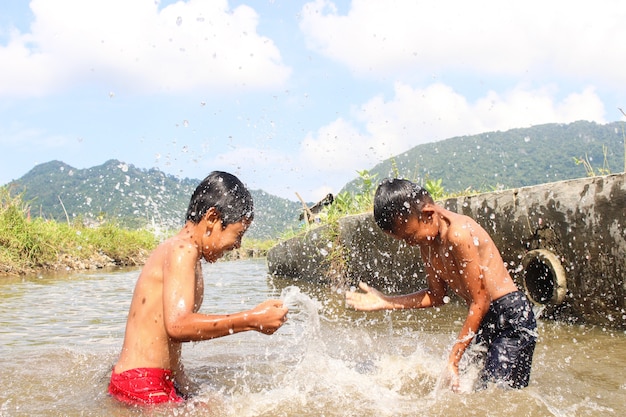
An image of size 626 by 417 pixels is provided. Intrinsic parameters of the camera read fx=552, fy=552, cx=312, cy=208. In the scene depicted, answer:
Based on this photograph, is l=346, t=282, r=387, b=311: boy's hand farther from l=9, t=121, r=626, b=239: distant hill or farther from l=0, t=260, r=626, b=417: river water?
l=9, t=121, r=626, b=239: distant hill

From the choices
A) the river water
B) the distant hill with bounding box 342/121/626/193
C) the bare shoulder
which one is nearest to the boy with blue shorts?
the river water

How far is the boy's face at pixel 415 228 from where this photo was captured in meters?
2.90

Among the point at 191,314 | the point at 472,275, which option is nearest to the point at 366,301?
the point at 472,275

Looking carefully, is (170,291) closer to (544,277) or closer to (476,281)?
(476,281)

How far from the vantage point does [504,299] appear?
2.93m

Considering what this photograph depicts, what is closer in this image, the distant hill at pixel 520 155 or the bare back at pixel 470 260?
the bare back at pixel 470 260

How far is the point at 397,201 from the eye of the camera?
9.45 feet

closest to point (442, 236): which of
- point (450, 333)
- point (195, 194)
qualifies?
point (195, 194)

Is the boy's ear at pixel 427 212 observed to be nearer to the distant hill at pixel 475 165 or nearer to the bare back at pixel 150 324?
the bare back at pixel 150 324

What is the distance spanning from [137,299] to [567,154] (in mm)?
84960

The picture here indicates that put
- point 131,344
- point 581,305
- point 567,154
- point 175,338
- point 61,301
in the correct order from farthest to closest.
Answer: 1. point 567,154
2. point 61,301
3. point 581,305
4. point 131,344
5. point 175,338

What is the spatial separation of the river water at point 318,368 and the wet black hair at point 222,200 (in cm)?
46

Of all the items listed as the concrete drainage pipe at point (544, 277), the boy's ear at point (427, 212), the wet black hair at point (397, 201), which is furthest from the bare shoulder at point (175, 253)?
the concrete drainage pipe at point (544, 277)

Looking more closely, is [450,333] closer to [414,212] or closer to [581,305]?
[581,305]
